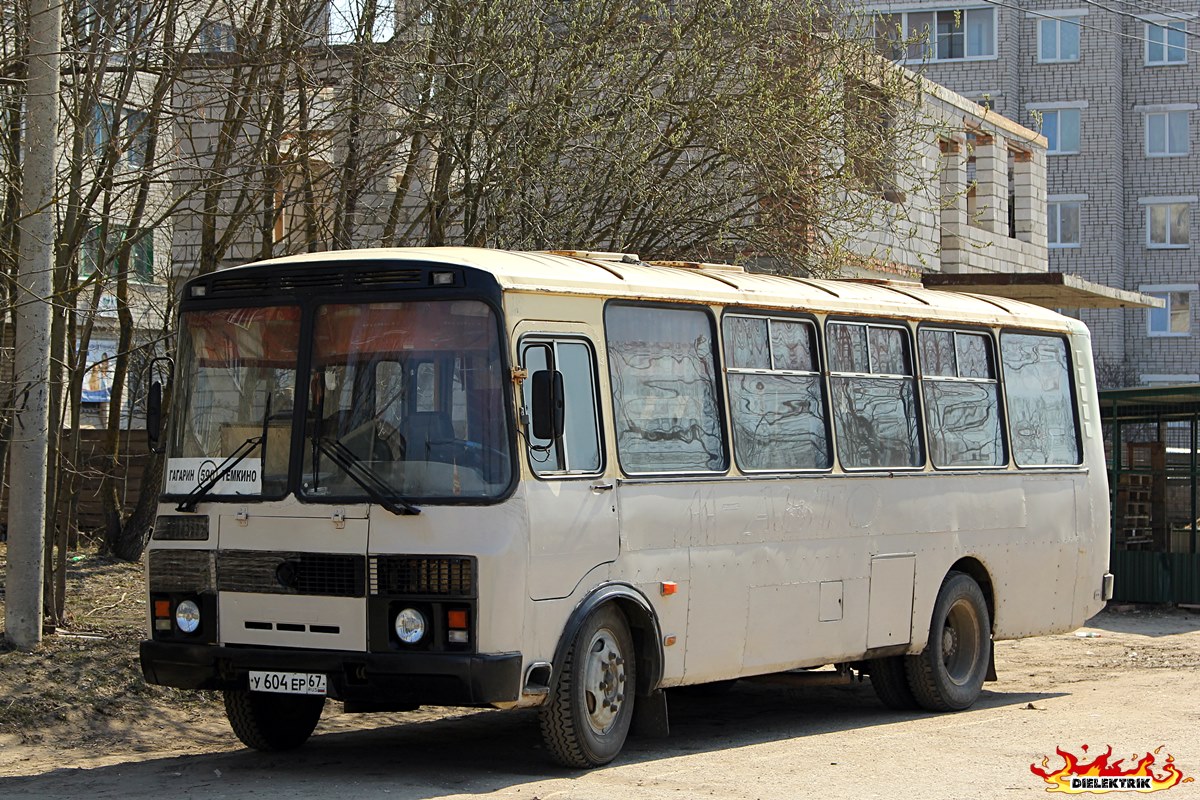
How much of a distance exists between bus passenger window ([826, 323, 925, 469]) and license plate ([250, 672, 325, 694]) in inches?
161

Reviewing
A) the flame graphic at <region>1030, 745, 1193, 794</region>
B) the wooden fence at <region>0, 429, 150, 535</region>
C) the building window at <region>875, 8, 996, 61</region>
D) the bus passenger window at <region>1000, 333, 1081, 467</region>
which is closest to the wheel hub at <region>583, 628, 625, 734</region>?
the flame graphic at <region>1030, 745, 1193, 794</region>

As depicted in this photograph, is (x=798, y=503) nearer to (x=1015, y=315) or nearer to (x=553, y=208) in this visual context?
(x=1015, y=315)

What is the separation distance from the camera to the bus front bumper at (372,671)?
854cm

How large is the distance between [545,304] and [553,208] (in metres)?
6.50

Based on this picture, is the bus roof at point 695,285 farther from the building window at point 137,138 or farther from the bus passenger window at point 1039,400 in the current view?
the building window at point 137,138

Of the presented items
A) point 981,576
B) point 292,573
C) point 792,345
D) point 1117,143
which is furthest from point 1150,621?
point 1117,143

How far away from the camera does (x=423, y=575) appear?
28.5 feet

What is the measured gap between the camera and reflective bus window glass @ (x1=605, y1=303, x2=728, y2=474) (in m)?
9.77

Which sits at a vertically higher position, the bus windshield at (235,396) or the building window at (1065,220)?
the building window at (1065,220)

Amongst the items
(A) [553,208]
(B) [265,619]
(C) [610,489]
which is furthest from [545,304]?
(A) [553,208]

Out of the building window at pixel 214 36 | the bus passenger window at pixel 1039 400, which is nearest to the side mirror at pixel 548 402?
the bus passenger window at pixel 1039 400

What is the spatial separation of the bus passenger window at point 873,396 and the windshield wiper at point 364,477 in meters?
3.71

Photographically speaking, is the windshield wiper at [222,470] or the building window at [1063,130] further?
the building window at [1063,130]

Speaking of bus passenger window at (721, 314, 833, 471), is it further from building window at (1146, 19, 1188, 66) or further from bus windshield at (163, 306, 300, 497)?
building window at (1146, 19, 1188, 66)
